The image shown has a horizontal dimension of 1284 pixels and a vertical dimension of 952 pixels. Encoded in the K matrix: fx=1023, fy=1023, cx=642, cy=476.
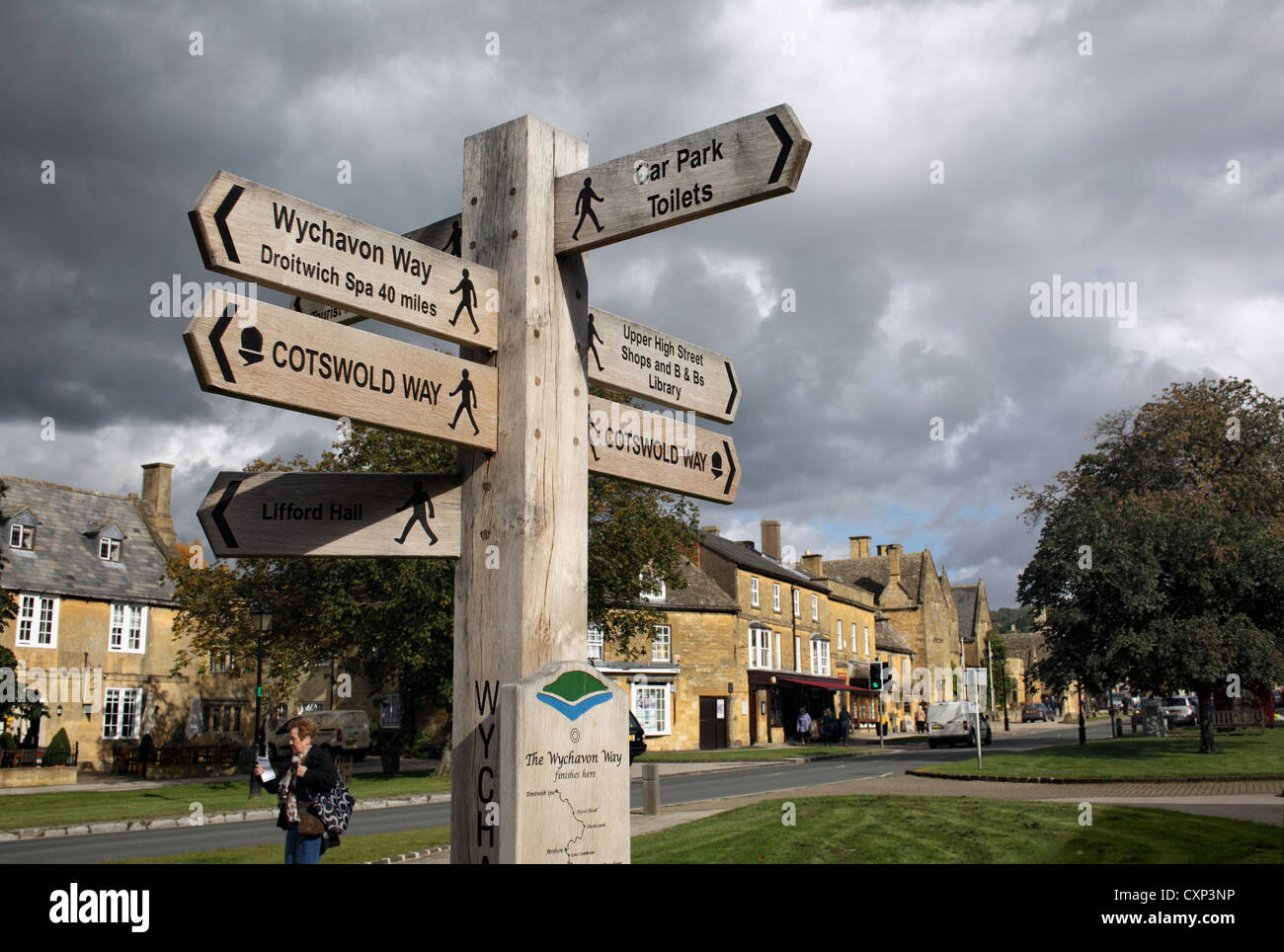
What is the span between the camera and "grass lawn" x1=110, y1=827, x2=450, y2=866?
11.5 m

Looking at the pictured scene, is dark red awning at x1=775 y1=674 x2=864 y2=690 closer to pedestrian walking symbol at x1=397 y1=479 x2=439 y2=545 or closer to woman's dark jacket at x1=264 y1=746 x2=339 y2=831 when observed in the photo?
woman's dark jacket at x1=264 y1=746 x2=339 y2=831

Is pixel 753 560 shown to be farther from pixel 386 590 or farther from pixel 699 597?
pixel 386 590

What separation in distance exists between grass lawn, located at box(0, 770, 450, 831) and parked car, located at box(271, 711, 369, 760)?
421 centimetres

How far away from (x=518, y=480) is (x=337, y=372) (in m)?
0.71

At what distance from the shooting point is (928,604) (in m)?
75.9

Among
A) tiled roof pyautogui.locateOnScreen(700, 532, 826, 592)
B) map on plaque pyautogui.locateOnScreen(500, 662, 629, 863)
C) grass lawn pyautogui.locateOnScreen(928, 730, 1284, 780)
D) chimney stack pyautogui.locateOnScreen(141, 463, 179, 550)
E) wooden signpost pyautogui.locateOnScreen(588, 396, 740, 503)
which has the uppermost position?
chimney stack pyautogui.locateOnScreen(141, 463, 179, 550)

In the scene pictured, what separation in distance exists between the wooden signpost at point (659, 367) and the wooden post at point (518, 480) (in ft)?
0.65

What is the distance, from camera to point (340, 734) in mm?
32531

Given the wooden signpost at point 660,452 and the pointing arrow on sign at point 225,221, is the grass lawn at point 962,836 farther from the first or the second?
the pointing arrow on sign at point 225,221

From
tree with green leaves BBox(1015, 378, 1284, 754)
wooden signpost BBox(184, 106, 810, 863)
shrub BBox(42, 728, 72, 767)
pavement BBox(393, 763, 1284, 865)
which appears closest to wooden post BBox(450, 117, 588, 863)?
wooden signpost BBox(184, 106, 810, 863)

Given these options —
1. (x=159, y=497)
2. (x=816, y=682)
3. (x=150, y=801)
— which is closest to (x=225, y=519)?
(x=150, y=801)
